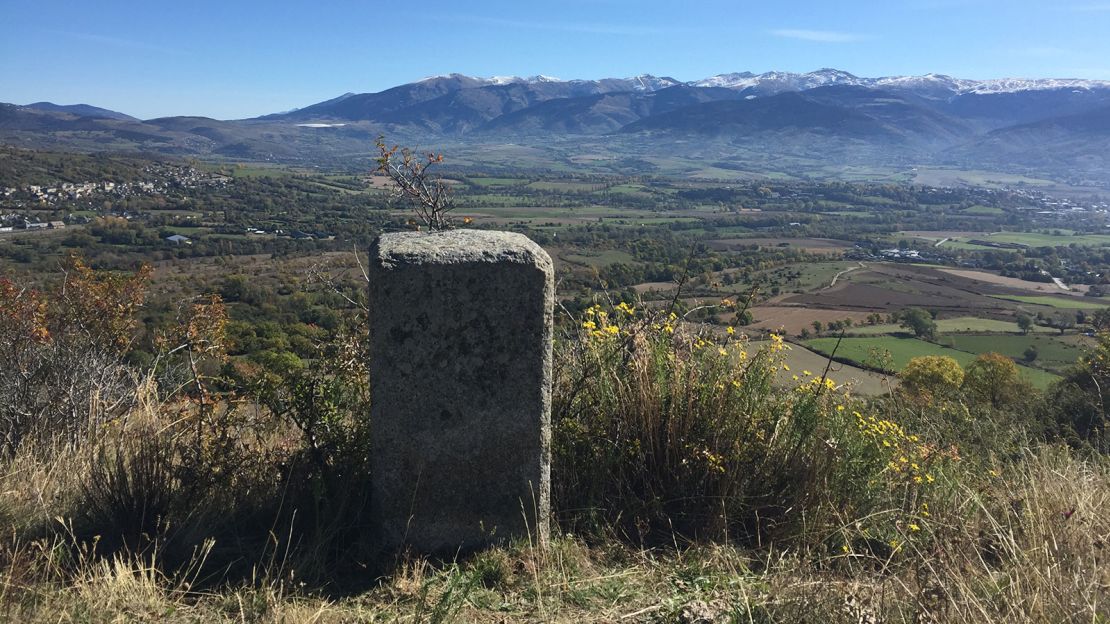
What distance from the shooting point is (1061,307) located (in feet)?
125

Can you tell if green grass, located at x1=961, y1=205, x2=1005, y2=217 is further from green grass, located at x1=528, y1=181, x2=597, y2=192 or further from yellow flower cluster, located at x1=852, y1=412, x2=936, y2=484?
yellow flower cluster, located at x1=852, y1=412, x2=936, y2=484

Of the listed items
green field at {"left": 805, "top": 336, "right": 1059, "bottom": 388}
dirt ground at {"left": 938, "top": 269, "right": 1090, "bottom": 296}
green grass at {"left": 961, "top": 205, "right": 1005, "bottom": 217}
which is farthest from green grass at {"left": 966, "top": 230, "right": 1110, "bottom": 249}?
green field at {"left": 805, "top": 336, "right": 1059, "bottom": 388}

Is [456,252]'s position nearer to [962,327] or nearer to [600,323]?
[600,323]

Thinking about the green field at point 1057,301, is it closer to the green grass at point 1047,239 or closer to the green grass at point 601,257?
the green grass at point 601,257

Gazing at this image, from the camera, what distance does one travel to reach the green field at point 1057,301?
38344 millimetres

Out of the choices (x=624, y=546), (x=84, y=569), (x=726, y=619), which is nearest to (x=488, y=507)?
(x=624, y=546)

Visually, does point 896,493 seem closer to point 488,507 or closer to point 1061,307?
point 488,507

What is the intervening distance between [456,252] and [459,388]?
0.56m

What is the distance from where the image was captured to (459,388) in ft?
9.07

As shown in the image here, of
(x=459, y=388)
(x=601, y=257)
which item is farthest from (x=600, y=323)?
(x=601, y=257)

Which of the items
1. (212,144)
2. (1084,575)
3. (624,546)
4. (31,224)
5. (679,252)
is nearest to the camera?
(1084,575)

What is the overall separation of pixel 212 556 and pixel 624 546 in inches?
Result: 69.5

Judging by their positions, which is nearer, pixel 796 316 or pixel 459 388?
pixel 459 388

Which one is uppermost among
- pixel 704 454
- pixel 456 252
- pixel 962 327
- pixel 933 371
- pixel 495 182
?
pixel 495 182
